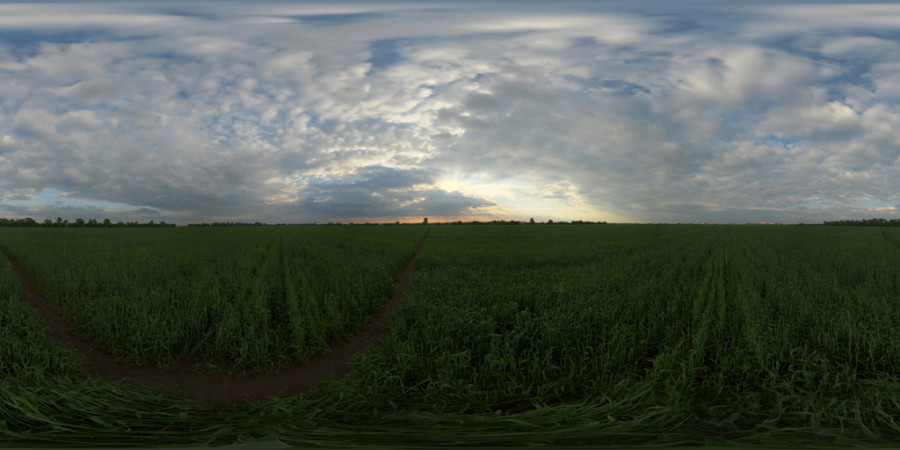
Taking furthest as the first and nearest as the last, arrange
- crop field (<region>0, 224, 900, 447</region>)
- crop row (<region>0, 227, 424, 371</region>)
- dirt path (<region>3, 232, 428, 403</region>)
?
crop row (<region>0, 227, 424, 371</region>), dirt path (<region>3, 232, 428, 403</region>), crop field (<region>0, 224, 900, 447</region>)

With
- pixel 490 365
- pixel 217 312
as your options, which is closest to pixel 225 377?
pixel 217 312

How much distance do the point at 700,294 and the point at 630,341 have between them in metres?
3.20

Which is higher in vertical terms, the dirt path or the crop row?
the crop row

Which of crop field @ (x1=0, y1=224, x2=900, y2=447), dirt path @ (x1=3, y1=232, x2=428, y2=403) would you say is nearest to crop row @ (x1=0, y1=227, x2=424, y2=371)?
crop field @ (x1=0, y1=224, x2=900, y2=447)

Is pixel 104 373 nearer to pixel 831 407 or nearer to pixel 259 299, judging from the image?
pixel 259 299

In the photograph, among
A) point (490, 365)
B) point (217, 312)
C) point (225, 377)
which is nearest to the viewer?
point (490, 365)

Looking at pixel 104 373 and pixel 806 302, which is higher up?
pixel 806 302

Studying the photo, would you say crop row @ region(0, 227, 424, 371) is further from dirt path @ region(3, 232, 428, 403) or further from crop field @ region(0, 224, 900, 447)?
dirt path @ region(3, 232, 428, 403)

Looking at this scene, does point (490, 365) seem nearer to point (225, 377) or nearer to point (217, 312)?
point (225, 377)

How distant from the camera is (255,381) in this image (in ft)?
15.3

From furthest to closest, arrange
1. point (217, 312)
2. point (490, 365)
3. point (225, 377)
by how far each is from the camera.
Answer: point (217, 312), point (225, 377), point (490, 365)

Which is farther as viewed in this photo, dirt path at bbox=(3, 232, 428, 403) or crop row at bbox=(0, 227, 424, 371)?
crop row at bbox=(0, 227, 424, 371)

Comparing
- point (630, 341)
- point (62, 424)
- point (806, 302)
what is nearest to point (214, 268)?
point (62, 424)

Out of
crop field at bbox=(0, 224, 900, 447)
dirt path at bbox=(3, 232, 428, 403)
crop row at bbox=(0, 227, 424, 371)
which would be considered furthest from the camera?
crop row at bbox=(0, 227, 424, 371)
